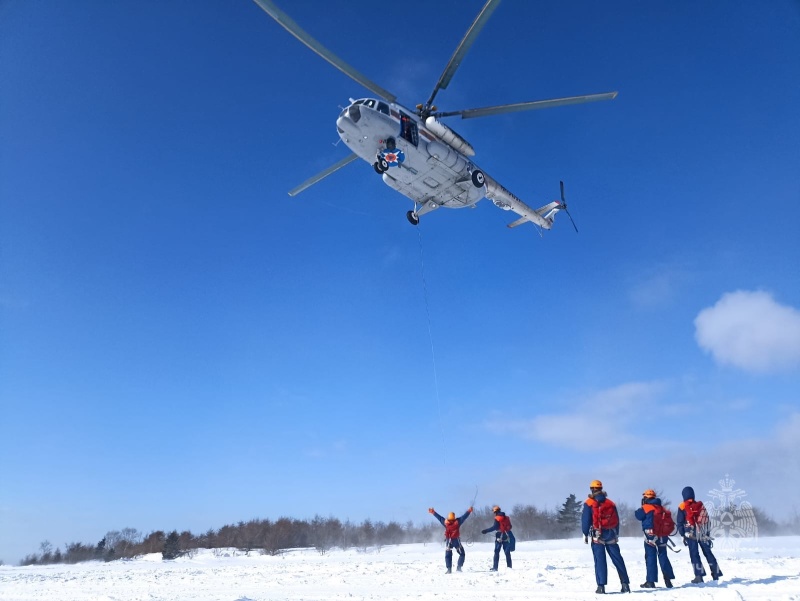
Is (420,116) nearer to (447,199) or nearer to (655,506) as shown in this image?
Result: (447,199)

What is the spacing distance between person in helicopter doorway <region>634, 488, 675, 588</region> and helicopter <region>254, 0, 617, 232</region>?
14.1 m

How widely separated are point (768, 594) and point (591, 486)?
120 inches

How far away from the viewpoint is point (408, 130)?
765 inches

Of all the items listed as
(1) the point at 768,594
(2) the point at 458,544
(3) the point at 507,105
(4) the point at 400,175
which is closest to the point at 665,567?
(1) the point at 768,594

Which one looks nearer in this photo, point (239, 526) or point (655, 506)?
point (655, 506)

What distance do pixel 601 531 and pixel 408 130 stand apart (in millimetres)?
15113

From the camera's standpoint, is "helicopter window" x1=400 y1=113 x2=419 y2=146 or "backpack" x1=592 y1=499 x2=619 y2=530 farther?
"helicopter window" x1=400 y1=113 x2=419 y2=146

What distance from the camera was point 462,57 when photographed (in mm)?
19312

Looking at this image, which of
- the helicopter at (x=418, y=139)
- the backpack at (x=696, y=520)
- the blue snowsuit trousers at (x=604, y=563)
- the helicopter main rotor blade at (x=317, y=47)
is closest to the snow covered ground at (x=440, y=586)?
the blue snowsuit trousers at (x=604, y=563)

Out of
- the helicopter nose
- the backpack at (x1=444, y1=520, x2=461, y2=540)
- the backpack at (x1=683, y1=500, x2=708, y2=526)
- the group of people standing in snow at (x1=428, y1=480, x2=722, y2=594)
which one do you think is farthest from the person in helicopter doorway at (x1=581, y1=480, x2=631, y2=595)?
the helicopter nose

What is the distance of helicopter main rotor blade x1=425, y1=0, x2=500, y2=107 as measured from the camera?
17641 mm

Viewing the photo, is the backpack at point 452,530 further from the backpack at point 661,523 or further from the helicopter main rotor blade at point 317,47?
the helicopter main rotor blade at point 317,47

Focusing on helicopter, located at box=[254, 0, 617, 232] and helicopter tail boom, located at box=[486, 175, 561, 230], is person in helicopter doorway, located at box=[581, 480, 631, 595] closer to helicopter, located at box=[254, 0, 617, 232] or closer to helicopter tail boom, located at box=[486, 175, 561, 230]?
helicopter, located at box=[254, 0, 617, 232]

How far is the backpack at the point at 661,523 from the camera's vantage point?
34.5ft
